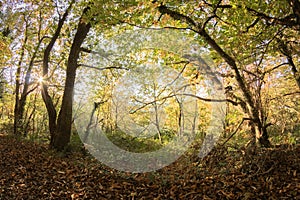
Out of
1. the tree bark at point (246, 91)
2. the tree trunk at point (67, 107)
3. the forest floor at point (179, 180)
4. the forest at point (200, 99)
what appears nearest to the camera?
the forest floor at point (179, 180)

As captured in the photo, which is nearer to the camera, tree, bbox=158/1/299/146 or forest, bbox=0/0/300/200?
forest, bbox=0/0/300/200

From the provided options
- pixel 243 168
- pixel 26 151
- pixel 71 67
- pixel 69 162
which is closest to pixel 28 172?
pixel 69 162

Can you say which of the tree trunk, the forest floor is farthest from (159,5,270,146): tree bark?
the tree trunk

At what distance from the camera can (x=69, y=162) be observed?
7594 millimetres

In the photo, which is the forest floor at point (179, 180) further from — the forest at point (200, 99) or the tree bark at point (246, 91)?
the tree bark at point (246, 91)

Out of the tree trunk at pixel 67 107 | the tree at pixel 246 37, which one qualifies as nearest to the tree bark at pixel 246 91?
the tree at pixel 246 37

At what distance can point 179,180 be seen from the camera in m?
5.66

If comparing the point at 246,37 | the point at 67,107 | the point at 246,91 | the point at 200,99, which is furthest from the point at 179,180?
the point at 67,107

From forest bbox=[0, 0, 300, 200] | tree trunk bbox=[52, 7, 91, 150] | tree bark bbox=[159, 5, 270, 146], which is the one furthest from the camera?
tree trunk bbox=[52, 7, 91, 150]

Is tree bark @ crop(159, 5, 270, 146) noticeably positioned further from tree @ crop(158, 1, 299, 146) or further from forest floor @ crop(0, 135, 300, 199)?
forest floor @ crop(0, 135, 300, 199)

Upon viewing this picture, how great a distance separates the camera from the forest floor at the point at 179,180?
4.76 m

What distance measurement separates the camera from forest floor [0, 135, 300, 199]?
4.76 metres

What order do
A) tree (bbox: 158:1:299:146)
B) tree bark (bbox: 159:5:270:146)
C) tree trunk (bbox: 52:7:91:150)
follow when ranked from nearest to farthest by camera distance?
tree (bbox: 158:1:299:146) → tree bark (bbox: 159:5:270:146) → tree trunk (bbox: 52:7:91:150)

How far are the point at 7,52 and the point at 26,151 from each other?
7.14 metres
